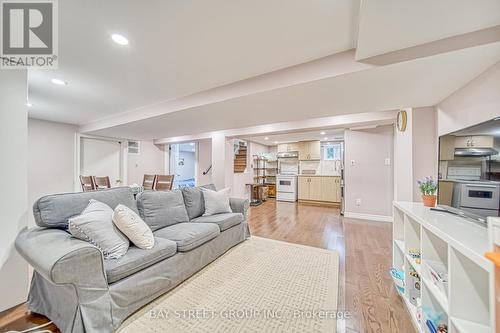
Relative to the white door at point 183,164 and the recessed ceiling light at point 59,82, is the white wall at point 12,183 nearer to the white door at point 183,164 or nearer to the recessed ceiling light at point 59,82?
the recessed ceiling light at point 59,82

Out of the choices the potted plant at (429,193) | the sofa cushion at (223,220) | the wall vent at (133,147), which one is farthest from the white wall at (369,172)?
the wall vent at (133,147)

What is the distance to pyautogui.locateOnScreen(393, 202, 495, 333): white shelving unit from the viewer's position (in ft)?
2.89

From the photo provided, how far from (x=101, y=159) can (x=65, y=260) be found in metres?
4.92

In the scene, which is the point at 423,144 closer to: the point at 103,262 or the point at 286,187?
the point at 103,262

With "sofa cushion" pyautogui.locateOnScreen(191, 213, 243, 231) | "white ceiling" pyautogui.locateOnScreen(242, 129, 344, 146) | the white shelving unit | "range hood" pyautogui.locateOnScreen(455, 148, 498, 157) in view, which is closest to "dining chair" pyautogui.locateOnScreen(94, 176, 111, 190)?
"sofa cushion" pyautogui.locateOnScreen(191, 213, 243, 231)

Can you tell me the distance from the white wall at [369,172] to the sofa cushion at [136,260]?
4164 mm

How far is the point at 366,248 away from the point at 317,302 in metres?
1.59

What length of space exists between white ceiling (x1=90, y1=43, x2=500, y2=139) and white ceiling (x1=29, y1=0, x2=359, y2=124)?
33cm

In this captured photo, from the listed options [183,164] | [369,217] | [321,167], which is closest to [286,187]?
[321,167]

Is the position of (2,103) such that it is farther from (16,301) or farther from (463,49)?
(463,49)

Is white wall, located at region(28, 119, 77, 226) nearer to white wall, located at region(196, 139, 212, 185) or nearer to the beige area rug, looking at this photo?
white wall, located at region(196, 139, 212, 185)

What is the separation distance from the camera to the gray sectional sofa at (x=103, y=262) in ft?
3.81

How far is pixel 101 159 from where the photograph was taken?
503 centimetres

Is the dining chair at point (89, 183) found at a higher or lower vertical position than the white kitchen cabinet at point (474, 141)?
lower
